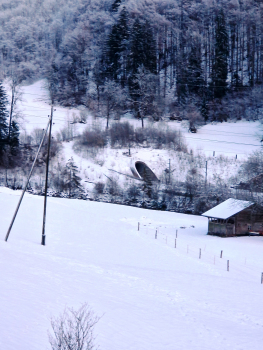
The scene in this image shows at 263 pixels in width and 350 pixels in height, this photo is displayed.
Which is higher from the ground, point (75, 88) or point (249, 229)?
point (75, 88)

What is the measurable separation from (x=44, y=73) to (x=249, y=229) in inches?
2467

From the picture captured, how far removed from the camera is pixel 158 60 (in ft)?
258

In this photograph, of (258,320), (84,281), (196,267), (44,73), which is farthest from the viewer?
(44,73)

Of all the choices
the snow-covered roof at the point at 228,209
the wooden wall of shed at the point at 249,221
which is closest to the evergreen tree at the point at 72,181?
the snow-covered roof at the point at 228,209

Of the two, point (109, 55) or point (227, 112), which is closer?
point (227, 112)

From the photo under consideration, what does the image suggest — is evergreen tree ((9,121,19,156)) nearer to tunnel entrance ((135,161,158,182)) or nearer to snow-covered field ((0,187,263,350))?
tunnel entrance ((135,161,158,182))

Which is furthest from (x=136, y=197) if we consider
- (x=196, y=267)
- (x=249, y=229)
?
(x=196, y=267)

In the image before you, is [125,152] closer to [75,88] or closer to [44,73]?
[75,88]

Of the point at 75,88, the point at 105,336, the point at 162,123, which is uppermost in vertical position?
the point at 75,88

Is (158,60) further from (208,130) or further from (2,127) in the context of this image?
(2,127)

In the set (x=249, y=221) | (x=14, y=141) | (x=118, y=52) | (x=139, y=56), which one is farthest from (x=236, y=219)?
(x=118, y=52)

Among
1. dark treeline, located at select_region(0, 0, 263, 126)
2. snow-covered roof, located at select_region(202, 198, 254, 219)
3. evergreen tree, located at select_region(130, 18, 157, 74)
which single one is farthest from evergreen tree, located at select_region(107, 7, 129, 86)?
snow-covered roof, located at select_region(202, 198, 254, 219)

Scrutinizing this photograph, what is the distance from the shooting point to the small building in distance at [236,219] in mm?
34156

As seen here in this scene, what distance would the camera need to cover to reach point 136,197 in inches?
1844
